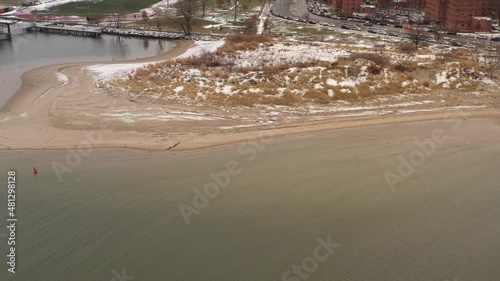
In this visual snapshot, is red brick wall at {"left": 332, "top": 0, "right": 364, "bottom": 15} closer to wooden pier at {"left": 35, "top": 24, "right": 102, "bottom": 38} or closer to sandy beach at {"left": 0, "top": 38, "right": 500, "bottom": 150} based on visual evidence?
wooden pier at {"left": 35, "top": 24, "right": 102, "bottom": 38}

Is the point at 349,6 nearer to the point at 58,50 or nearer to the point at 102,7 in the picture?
the point at 102,7

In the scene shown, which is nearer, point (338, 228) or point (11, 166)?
point (338, 228)

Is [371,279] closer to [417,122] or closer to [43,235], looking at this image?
[43,235]

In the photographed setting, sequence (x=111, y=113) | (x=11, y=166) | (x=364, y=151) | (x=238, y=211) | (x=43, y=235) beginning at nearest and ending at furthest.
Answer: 1. (x=43, y=235)
2. (x=238, y=211)
3. (x=11, y=166)
4. (x=364, y=151)
5. (x=111, y=113)

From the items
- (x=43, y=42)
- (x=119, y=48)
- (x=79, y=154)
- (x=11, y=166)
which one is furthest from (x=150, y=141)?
(x=43, y=42)

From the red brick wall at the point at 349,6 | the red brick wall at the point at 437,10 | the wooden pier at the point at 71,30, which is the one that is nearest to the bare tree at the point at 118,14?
the wooden pier at the point at 71,30

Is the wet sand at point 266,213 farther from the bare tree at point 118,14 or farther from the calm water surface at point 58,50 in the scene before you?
the bare tree at point 118,14

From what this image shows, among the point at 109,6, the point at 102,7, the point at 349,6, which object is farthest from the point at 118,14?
the point at 349,6
